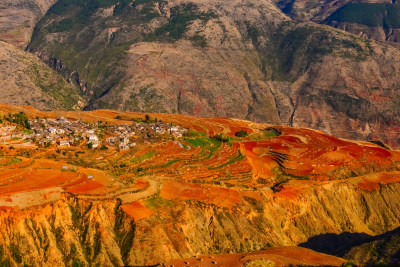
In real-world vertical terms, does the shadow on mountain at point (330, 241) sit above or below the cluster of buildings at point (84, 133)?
below

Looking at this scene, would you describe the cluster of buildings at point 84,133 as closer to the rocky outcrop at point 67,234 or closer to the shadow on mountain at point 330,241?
the rocky outcrop at point 67,234

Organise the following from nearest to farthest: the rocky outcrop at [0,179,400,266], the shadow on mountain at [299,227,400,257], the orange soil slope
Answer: the orange soil slope, the rocky outcrop at [0,179,400,266], the shadow on mountain at [299,227,400,257]

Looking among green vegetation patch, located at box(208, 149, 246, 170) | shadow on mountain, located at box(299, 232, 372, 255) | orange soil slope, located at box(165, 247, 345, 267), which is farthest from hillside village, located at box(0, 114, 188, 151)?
shadow on mountain, located at box(299, 232, 372, 255)

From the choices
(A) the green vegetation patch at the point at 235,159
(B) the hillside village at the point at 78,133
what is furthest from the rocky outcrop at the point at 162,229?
(B) the hillside village at the point at 78,133

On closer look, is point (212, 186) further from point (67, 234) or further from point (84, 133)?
point (84, 133)

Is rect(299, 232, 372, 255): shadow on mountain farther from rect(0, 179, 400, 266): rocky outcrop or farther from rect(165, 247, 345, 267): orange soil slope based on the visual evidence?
rect(165, 247, 345, 267): orange soil slope

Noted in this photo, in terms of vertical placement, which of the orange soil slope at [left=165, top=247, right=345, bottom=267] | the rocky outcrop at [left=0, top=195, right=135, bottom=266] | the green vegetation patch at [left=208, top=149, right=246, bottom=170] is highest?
the rocky outcrop at [left=0, top=195, right=135, bottom=266]

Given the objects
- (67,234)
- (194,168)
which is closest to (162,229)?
(67,234)

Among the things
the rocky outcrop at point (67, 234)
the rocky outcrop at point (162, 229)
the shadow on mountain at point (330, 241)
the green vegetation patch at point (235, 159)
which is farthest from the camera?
the green vegetation patch at point (235, 159)
